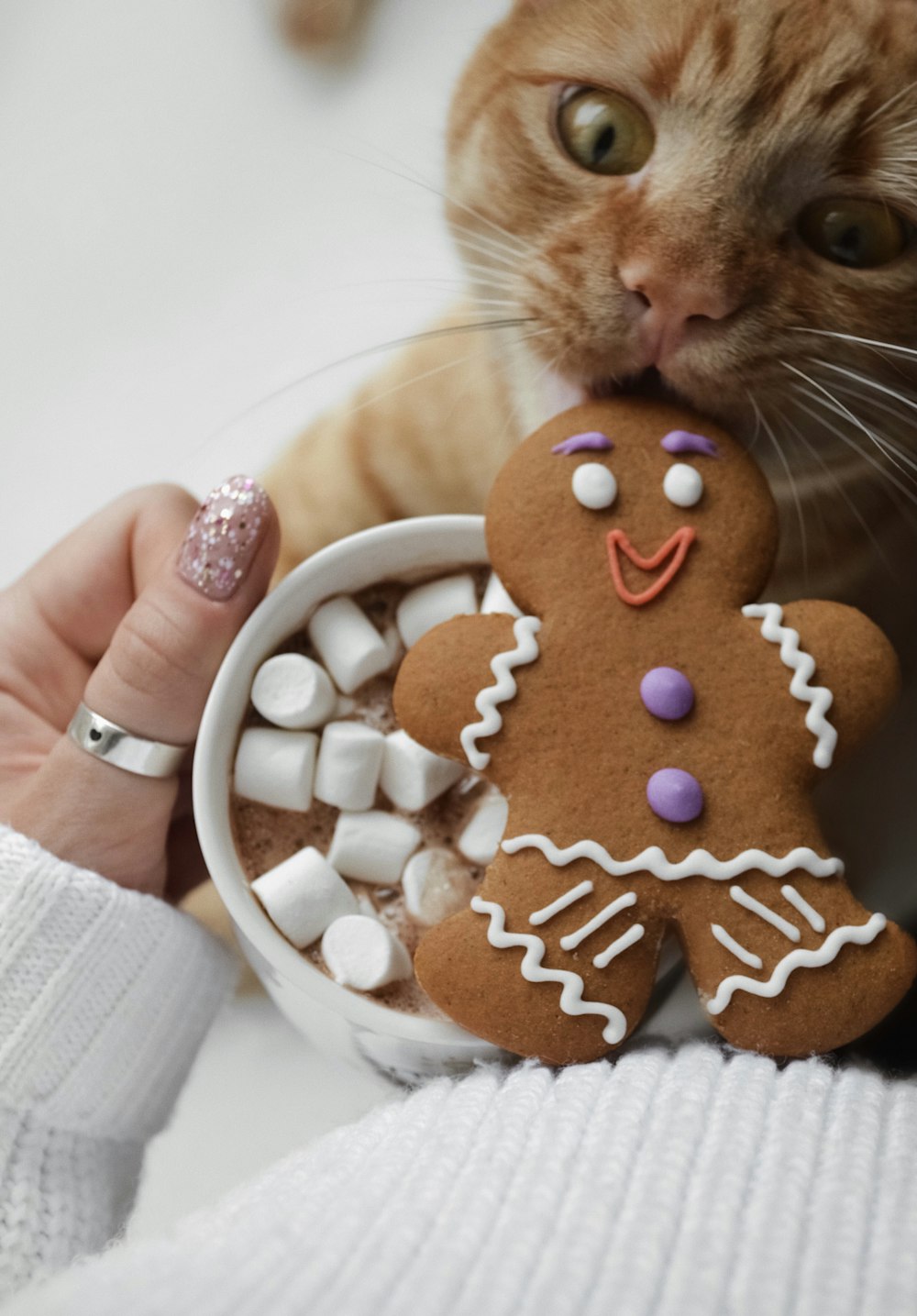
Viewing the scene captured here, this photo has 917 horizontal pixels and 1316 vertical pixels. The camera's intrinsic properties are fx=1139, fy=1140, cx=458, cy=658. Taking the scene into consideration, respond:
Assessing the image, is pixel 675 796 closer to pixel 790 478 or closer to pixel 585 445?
pixel 585 445

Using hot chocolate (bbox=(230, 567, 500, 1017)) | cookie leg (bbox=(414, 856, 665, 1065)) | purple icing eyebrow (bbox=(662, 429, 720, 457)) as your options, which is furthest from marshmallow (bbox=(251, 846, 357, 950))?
purple icing eyebrow (bbox=(662, 429, 720, 457))

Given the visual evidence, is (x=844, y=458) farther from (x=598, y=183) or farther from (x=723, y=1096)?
(x=723, y=1096)

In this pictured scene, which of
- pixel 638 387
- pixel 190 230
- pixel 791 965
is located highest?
pixel 190 230

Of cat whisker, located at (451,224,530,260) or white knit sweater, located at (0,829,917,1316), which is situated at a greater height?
cat whisker, located at (451,224,530,260)

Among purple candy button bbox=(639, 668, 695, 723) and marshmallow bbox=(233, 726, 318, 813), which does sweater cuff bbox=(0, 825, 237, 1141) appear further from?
purple candy button bbox=(639, 668, 695, 723)

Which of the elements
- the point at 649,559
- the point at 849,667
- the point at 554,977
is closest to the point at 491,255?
the point at 649,559

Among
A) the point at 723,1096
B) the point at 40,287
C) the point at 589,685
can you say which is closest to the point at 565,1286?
the point at 723,1096

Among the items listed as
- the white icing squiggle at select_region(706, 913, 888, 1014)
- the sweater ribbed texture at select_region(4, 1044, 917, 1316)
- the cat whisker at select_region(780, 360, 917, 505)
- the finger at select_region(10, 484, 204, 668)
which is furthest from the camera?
the finger at select_region(10, 484, 204, 668)
